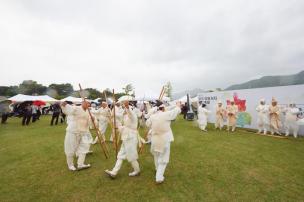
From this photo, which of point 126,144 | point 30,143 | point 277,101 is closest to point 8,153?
point 30,143

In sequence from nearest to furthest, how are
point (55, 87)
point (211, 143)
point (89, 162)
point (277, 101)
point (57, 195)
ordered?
point (57, 195)
point (89, 162)
point (211, 143)
point (277, 101)
point (55, 87)

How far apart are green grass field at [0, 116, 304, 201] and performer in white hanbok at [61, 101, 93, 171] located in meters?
0.33

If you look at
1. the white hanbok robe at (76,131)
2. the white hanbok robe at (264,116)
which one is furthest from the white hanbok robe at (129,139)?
the white hanbok robe at (264,116)

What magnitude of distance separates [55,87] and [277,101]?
240 ft

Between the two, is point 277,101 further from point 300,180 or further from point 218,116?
point 300,180

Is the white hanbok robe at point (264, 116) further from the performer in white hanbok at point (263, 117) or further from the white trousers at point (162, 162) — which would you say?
the white trousers at point (162, 162)

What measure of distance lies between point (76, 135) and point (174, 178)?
263cm

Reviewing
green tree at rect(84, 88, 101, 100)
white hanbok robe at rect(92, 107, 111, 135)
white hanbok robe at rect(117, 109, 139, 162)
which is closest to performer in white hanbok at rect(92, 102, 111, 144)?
white hanbok robe at rect(92, 107, 111, 135)

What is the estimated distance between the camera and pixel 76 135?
5.09 metres

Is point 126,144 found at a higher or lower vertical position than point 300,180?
higher

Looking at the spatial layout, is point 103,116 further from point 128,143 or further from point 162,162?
point 162,162

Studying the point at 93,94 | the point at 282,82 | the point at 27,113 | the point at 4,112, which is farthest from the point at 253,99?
the point at 93,94

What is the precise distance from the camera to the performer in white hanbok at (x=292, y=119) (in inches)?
372

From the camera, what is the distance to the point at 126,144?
14.6 ft
